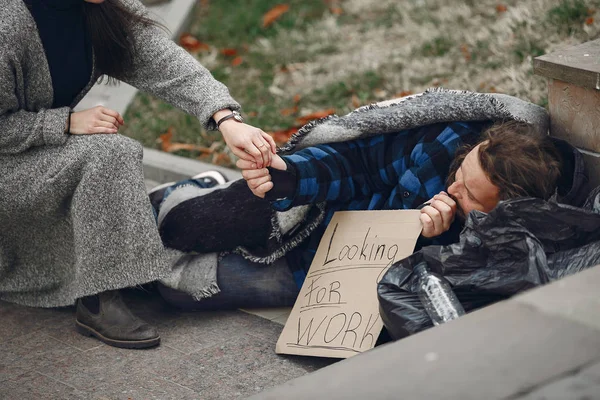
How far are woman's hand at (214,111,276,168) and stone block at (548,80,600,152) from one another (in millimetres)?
1018

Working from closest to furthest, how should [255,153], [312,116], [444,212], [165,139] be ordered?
[444,212] → [255,153] → [312,116] → [165,139]

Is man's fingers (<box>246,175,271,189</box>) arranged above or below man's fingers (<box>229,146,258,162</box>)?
below

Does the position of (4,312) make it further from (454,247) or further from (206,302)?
(454,247)

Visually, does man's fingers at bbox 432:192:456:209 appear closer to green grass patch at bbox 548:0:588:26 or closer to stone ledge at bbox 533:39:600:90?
stone ledge at bbox 533:39:600:90

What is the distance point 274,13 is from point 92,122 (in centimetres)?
416

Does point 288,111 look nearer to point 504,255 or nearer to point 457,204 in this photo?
point 457,204

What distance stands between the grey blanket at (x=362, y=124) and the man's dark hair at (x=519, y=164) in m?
0.19

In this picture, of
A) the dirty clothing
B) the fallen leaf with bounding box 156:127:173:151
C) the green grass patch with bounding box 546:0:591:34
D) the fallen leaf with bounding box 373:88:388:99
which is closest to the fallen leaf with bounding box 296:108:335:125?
the fallen leaf with bounding box 373:88:388:99

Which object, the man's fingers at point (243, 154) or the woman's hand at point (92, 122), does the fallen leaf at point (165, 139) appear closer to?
the woman's hand at point (92, 122)

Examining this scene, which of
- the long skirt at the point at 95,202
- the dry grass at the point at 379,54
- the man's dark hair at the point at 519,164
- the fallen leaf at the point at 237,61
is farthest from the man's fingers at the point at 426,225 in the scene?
the fallen leaf at the point at 237,61

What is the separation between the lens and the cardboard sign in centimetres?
298

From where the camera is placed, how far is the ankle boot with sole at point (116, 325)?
3.20 metres

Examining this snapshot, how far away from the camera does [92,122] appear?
3.12m

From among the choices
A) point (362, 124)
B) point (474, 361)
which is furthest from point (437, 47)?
point (474, 361)
